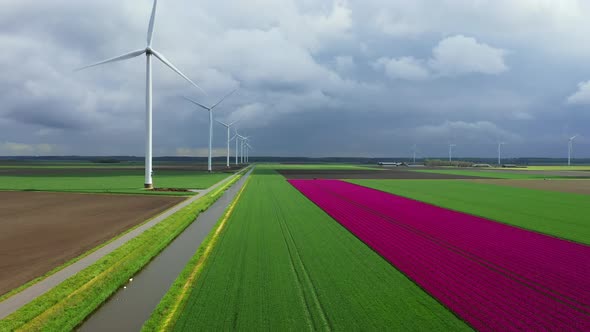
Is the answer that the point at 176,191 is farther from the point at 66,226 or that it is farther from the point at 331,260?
the point at 331,260

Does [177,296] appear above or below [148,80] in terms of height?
below

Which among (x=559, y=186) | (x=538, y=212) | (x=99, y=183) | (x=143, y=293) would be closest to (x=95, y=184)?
(x=99, y=183)

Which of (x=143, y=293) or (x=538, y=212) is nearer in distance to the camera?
(x=143, y=293)

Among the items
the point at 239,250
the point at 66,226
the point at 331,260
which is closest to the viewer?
the point at 331,260

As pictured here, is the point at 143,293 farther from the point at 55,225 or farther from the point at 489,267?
the point at 55,225

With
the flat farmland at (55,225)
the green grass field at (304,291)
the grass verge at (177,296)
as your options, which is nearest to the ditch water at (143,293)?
the grass verge at (177,296)

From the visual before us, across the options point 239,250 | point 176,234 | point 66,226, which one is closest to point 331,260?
point 239,250
